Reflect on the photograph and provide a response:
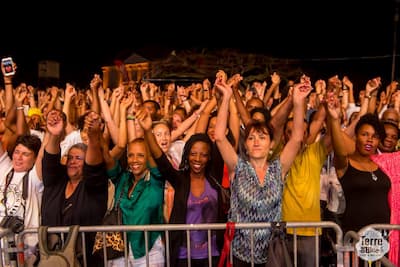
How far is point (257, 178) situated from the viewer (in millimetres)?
3529

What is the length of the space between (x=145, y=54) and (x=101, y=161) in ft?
46.9

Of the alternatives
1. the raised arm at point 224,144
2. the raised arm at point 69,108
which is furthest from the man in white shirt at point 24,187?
the raised arm at point 69,108

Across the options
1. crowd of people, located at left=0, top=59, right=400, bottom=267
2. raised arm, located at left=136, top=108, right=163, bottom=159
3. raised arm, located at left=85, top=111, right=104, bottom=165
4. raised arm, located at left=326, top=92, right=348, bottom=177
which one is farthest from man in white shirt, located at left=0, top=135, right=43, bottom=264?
raised arm, located at left=326, top=92, right=348, bottom=177

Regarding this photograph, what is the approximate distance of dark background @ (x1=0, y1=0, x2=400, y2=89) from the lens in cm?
1767

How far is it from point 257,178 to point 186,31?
54.2 feet

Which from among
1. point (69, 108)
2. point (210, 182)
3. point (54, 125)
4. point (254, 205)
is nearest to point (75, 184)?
point (54, 125)

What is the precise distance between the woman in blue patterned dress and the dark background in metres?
13.5

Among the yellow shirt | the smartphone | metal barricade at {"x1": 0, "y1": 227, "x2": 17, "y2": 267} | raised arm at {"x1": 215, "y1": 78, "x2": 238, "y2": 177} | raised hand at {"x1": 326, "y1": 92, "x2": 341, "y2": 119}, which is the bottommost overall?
metal barricade at {"x1": 0, "y1": 227, "x2": 17, "y2": 267}

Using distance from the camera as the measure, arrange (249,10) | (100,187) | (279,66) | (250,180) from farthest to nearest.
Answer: (249,10), (279,66), (100,187), (250,180)

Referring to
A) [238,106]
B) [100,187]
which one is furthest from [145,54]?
[100,187]

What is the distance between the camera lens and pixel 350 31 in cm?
1770

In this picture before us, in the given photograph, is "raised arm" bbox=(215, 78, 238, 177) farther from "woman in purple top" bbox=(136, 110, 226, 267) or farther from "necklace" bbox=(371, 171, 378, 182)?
"necklace" bbox=(371, 171, 378, 182)

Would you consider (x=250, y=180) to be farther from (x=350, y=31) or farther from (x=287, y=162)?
(x=350, y=31)

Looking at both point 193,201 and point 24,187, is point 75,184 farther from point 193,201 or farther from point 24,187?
point 193,201
